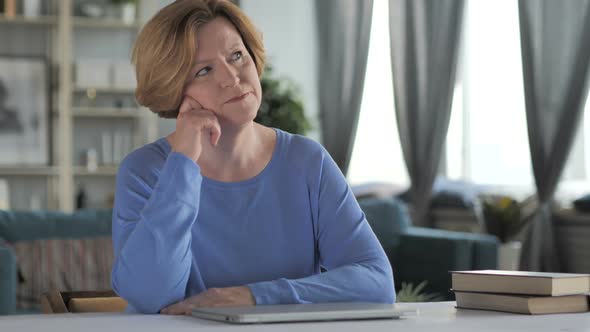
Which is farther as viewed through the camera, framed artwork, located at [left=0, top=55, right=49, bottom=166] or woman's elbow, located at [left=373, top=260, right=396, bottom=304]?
framed artwork, located at [left=0, top=55, right=49, bottom=166]

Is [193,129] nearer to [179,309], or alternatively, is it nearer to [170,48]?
[170,48]

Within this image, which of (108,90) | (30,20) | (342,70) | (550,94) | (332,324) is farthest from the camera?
(108,90)

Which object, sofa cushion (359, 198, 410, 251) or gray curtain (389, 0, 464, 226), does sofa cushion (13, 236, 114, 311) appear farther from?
gray curtain (389, 0, 464, 226)

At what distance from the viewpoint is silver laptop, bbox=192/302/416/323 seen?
1248 mm

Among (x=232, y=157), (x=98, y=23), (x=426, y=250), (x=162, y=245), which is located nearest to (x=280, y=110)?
(x=98, y=23)

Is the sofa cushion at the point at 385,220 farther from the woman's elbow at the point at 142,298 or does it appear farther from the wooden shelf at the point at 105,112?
the woman's elbow at the point at 142,298

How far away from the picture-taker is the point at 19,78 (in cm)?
720

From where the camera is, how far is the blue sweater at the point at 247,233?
1500mm

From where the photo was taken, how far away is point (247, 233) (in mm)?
1684

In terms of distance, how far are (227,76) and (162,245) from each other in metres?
0.35

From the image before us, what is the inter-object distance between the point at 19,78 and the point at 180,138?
5.95m

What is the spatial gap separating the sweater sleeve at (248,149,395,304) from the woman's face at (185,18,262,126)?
21 centimetres

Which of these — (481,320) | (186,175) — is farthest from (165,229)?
(481,320)

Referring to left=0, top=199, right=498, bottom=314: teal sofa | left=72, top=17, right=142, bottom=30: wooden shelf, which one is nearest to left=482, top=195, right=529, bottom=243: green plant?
left=0, top=199, right=498, bottom=314: teal sofa
